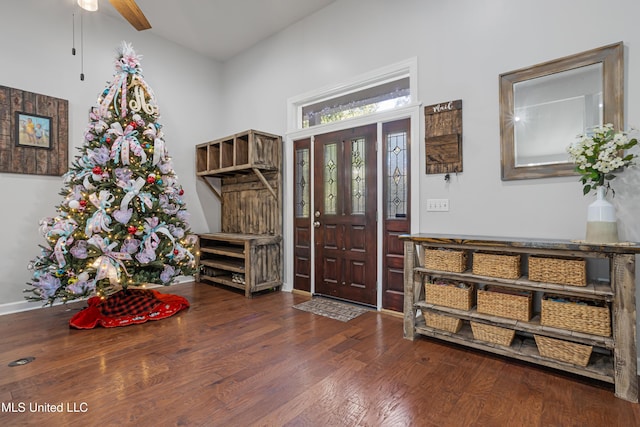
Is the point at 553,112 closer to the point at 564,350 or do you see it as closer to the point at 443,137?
the point at 443,137

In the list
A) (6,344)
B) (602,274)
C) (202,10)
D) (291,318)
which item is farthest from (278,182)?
(602,274)

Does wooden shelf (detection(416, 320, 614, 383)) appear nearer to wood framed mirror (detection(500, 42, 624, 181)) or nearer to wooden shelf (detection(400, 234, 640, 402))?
wooden shelf (detection(400, 234, 640, 402))

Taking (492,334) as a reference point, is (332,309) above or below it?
below

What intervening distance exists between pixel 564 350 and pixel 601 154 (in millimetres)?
1303

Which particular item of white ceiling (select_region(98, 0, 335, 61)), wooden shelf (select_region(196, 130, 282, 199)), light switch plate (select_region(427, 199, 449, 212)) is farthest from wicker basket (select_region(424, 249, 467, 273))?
white ceiling (select_region(98, 0, 335, 61))

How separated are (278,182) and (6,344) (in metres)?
3.11

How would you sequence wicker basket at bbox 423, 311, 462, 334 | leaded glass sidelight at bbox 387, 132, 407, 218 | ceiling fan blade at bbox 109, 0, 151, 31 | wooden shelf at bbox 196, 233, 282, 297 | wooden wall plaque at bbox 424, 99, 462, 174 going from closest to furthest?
ceiling fan blade at bbox 109, 0, 151, 31, wicker basket at bbox 423, 311, 462, 334, wooden wall plaque at bbox 424, 99, 462, 174, leaded glass sidelight at bbox 387, 132, 407, 218, wooden shelf at bbox 196, 233, 282, 297

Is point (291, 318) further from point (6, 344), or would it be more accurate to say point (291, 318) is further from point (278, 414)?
point (6, 344)

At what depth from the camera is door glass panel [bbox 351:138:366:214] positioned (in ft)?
11.9

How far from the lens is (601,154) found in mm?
2004

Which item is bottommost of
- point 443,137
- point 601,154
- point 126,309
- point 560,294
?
point 126,309

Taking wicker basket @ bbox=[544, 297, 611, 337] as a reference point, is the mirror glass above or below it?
above

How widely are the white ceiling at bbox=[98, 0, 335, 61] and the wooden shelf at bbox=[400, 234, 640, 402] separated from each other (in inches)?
133

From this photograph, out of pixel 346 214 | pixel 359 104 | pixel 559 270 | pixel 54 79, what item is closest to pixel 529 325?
pixel 559 270
